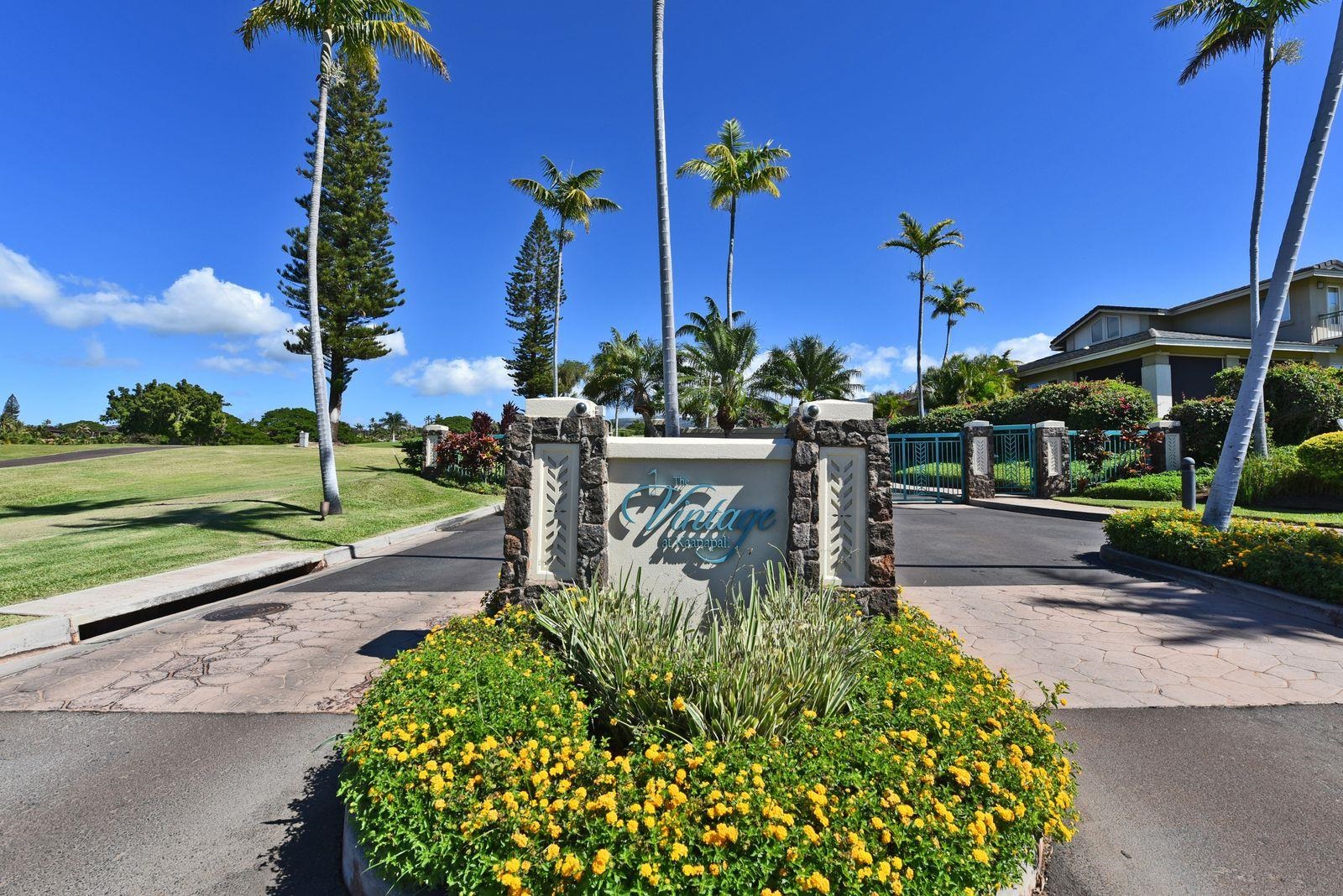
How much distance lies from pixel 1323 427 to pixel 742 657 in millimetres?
21494

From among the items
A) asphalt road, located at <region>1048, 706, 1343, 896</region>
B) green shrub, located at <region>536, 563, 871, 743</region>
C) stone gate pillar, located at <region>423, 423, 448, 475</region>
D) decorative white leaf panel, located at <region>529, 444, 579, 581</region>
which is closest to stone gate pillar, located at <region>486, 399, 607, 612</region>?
decorative white leaf panel, located at <region>529, 444, 579, 581</region>

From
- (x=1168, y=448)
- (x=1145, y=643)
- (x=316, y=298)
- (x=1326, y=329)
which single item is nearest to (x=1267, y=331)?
(x=1145, y=643)

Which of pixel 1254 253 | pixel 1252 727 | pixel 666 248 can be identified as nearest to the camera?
pixel 1252 727

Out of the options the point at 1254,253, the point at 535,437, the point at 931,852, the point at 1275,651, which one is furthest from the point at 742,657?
the point at 1254,253

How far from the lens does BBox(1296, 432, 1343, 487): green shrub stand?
12188 millimetres

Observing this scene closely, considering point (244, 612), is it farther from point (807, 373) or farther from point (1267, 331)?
point (807, 373)

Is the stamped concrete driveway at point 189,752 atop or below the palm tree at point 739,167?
below

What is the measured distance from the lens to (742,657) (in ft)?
11.1

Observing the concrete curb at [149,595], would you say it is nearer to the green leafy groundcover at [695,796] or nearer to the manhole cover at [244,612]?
the manhole cover at [244,612]

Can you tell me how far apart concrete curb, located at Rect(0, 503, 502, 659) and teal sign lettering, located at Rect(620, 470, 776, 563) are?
5820mm

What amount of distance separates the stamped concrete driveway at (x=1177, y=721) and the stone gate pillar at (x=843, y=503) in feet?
4.27

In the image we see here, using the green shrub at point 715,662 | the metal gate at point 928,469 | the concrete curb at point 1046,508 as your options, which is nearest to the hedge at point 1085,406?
the metal gate at point 928,469

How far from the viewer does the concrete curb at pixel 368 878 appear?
92.6 inches

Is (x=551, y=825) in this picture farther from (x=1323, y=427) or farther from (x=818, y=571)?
(x=1323, y=427)
